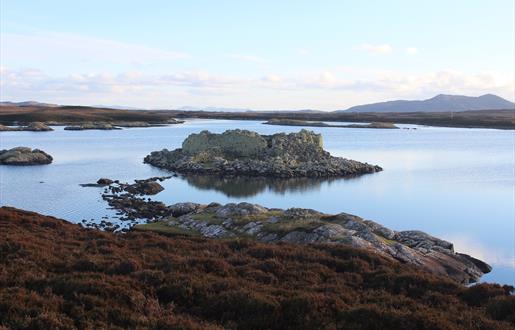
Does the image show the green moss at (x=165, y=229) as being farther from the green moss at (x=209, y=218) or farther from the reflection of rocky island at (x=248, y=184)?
the reflection of rocky island at (x=248, y=184)

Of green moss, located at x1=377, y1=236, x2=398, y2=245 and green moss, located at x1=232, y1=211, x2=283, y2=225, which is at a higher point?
green moss, located at x1=232, y1=211, x2=283, y2=225

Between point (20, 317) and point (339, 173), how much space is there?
55.4 meters

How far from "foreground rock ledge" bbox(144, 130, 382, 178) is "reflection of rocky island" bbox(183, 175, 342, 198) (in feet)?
7.79

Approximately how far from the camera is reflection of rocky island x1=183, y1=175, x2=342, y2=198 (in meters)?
50.9

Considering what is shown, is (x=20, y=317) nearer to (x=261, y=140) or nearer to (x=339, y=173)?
(x=339, y=173)

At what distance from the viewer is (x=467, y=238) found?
31453 millimetres

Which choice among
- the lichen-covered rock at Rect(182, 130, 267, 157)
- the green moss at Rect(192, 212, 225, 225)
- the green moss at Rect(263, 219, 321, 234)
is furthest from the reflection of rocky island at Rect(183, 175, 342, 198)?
the green moss at Rect(263, 219, 321, 234)

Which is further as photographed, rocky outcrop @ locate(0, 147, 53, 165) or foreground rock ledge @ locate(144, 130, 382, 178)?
rocky outcrop @ locate(0, 147, 53, 165)

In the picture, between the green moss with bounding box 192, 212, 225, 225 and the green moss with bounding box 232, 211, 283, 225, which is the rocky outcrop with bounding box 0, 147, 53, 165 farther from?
the green moss with bounding box 232, 211, 283, 225

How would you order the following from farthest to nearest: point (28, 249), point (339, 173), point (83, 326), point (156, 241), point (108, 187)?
1. point (339, 173)
2. point (108, 187)
3. point (156, 241)
4. point (28, 249)
5. point (83, 326)

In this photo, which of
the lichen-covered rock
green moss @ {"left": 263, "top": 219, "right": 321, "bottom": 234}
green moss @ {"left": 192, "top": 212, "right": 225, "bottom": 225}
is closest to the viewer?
green moss @ {"left": 263, "top": 219, "right": 321, "bottom": 234}

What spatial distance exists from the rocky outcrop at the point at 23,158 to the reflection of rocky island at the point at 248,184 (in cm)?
2324

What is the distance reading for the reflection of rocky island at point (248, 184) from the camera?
5091 centimetres

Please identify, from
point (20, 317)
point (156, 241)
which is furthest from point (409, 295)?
point (156, 241)
